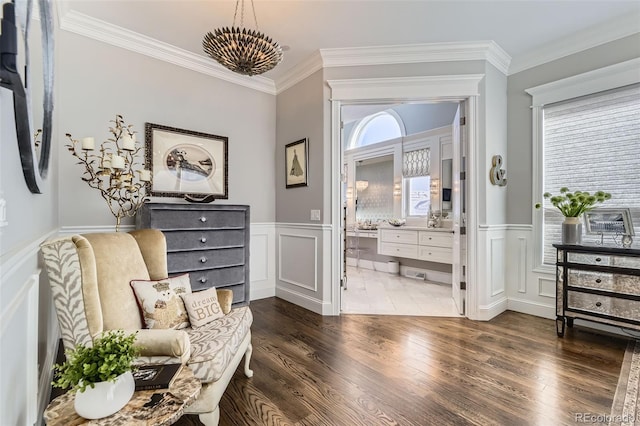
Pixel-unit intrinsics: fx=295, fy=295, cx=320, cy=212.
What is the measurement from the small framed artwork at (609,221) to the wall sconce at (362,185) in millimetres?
4291

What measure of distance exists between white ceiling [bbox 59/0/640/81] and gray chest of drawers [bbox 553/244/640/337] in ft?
7.15

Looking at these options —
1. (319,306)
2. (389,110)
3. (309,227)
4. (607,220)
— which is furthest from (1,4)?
(389,110)

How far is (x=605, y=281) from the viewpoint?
265 centimetres

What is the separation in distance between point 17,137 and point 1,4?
0.43 metres

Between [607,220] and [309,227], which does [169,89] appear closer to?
[309,227]

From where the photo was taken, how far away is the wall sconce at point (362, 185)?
6926 mm

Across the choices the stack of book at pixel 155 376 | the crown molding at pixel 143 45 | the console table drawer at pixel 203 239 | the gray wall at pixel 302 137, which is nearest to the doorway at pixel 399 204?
the gray wall at pixel 302 137

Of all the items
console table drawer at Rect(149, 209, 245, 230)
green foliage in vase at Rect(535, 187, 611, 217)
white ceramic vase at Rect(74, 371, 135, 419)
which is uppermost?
green foliage in vase at Rect(535, 187, 611, 217)

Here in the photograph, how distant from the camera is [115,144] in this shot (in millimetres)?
3035

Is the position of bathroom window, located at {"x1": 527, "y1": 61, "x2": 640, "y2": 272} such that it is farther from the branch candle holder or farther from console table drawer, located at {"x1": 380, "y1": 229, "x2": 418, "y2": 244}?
the branch candle holder

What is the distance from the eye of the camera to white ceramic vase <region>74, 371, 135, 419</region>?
1.00 m

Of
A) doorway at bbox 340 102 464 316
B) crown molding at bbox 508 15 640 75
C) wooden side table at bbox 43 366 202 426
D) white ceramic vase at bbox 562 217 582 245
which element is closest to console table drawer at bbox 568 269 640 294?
white ceramic vase at bbox 562 217 582 245

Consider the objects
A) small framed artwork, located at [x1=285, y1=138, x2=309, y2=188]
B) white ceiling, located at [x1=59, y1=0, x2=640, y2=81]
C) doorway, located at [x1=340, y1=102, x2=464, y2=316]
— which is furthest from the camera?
doorway, located at [x1=340, y1=102, x2=464, y2=316]

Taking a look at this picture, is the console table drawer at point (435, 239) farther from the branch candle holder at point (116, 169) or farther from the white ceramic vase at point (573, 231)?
the branch candle holder at point (116, 169)
